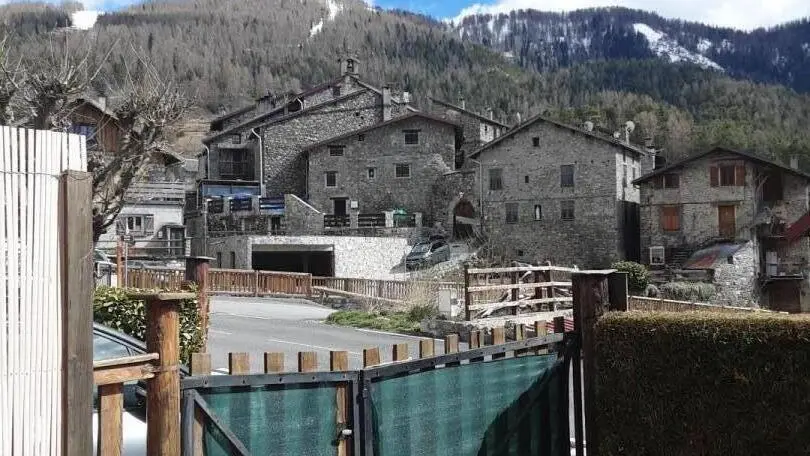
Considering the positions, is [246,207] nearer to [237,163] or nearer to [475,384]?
[237,163]

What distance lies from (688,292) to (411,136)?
20523 millimetres

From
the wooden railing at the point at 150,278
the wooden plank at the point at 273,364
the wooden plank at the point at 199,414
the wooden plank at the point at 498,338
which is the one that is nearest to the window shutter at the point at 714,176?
the wooden railing at the point at 150,278

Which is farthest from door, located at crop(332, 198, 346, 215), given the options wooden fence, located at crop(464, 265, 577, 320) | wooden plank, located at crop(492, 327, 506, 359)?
wooden plank, located at crop(492, 327, 506, 359)

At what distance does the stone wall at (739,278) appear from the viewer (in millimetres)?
38375

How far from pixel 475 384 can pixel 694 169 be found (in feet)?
129

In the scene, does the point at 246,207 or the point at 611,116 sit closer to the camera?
the point at 246,207

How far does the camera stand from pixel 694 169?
138ft

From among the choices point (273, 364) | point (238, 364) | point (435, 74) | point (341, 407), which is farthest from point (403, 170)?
point (435, 74)

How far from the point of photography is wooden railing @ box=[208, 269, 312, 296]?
31.2 m

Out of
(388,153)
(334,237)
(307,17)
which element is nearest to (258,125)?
A: (388,153)

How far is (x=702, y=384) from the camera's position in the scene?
5.84 metres

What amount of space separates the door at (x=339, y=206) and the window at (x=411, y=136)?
5644mm

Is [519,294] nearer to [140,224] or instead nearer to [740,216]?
[740,216]

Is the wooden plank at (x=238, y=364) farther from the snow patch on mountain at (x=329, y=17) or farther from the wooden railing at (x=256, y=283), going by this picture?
the snow patch on mountain at (x=329, y=17)
